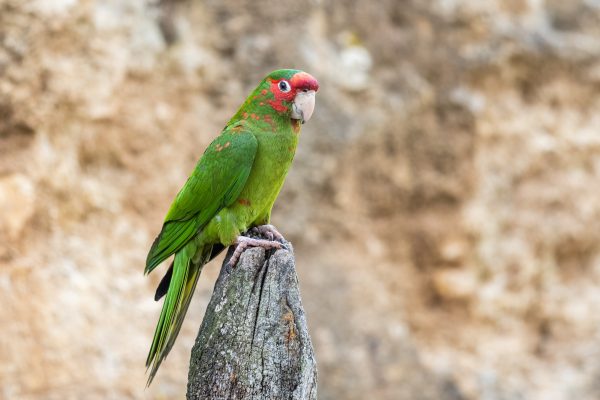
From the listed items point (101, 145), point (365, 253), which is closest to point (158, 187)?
point (101, 145)

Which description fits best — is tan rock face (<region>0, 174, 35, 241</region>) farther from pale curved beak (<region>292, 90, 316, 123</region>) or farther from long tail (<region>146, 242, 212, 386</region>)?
pale curved beak (<region>292, 90, 316, 123</region>)

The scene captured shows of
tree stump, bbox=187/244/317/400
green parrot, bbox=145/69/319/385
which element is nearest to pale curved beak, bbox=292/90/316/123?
green parrot, bbox=145/69/319/385

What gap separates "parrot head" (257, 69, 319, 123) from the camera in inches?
141

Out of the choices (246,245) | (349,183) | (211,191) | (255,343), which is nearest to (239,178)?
(211,191)

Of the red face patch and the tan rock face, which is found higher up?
the tan rock face

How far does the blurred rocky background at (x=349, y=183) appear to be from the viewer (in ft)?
18.4

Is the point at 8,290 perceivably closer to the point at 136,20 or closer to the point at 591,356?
the point at 136,20

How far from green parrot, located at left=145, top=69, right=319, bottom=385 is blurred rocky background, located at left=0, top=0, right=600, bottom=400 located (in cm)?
237

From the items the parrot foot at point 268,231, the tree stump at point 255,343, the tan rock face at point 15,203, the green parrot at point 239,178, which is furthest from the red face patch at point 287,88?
the tan rock face at point 15,203

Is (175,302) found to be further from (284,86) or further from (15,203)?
(15,203)

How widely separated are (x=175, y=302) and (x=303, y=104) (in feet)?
3.68

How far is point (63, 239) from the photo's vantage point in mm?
5719

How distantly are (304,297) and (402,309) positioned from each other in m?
1.09

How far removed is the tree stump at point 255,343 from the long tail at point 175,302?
33 cm
